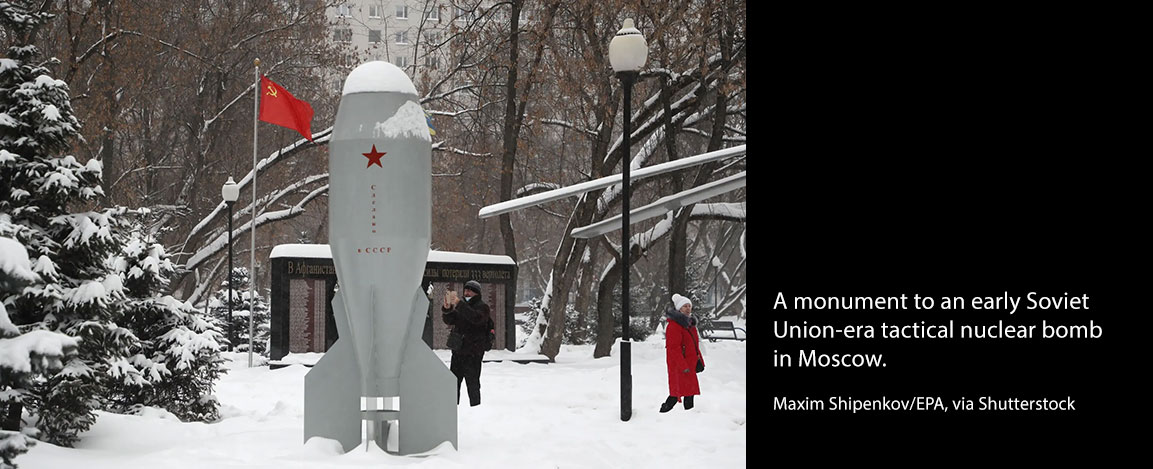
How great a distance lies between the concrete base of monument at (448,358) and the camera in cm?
1888

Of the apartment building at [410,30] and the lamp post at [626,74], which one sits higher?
the apartment building at [410,30]

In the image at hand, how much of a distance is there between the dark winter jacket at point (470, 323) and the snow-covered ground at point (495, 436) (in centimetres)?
68

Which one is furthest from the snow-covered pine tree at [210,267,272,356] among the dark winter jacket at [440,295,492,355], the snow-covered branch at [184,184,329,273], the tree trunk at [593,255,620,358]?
the dark winter jacket at [440,295,492,355]

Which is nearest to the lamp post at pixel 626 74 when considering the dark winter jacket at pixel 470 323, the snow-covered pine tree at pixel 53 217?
the dark winter jacket at pixel 470 323

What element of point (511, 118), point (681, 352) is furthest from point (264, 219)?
point (681, 352)

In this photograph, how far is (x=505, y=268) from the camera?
22266mm

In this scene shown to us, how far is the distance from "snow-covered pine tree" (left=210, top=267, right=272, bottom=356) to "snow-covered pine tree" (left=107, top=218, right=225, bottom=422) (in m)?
11.6

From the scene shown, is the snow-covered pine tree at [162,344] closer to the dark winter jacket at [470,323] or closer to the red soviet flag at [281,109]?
the dark winter jacket at [470,323]

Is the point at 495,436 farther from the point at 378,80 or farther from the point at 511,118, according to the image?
the point at 511,118

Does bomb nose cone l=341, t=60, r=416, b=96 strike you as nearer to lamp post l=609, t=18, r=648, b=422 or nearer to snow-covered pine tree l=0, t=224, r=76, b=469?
lamp post l=609, t=18, r=648, b=422

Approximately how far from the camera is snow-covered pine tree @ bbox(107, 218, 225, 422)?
10.4 m
